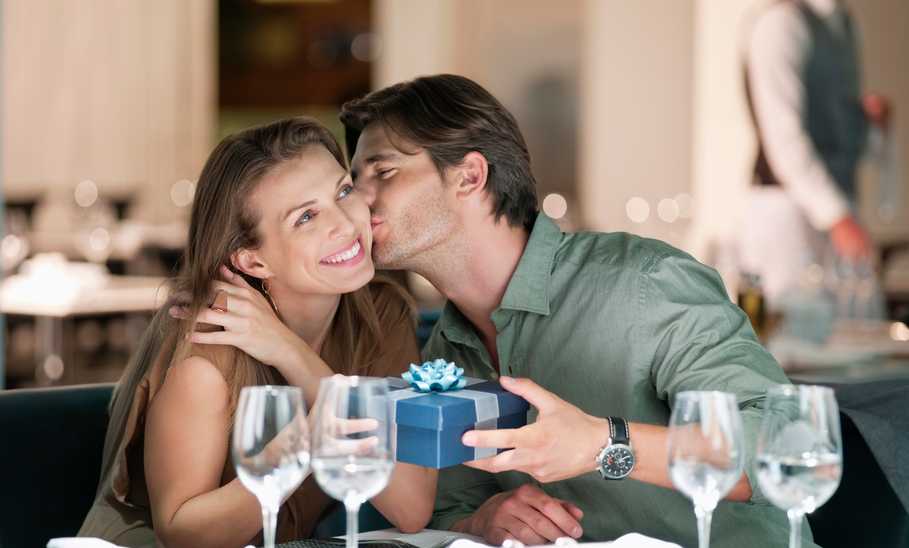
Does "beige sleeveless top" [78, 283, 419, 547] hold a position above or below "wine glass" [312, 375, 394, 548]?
below

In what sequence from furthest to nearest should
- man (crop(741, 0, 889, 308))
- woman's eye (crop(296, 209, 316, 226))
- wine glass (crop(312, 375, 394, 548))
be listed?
man (crop(741, 0, 889, 308)), woman's eye (crop(296, 209, 316, 226)), wine glass (crop(312, 375, 394, 548))

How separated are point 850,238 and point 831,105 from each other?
800 millimetres

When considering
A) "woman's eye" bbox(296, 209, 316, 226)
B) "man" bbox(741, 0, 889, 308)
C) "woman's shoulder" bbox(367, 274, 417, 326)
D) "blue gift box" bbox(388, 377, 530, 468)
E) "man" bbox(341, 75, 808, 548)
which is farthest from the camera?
"man" bbox(741, 0, 889, 308)

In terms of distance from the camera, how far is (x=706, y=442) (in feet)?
4.31

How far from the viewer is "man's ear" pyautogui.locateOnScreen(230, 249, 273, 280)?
2.10 metres

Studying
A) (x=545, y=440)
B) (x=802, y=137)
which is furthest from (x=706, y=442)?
(x=802, y=137)

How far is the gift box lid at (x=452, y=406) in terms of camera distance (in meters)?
1.51

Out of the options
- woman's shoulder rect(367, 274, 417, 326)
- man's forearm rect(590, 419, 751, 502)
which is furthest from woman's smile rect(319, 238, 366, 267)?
man's forearm rect(590, 419, 751, 502)

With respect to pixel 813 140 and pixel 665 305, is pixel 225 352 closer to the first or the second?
pixel 665 305

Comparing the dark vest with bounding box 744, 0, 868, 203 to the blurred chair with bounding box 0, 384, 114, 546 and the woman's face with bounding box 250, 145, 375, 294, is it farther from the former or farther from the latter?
the blurred chair with bounding box 0, 384, 114, 546

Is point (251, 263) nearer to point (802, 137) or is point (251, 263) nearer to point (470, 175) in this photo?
point (470, 175)

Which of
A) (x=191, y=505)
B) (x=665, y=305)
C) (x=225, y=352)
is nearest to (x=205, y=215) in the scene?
(x=225, y=352)

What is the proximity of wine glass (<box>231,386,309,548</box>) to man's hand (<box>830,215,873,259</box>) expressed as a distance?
6.29 m

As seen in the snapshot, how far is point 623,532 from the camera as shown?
2059 mm
